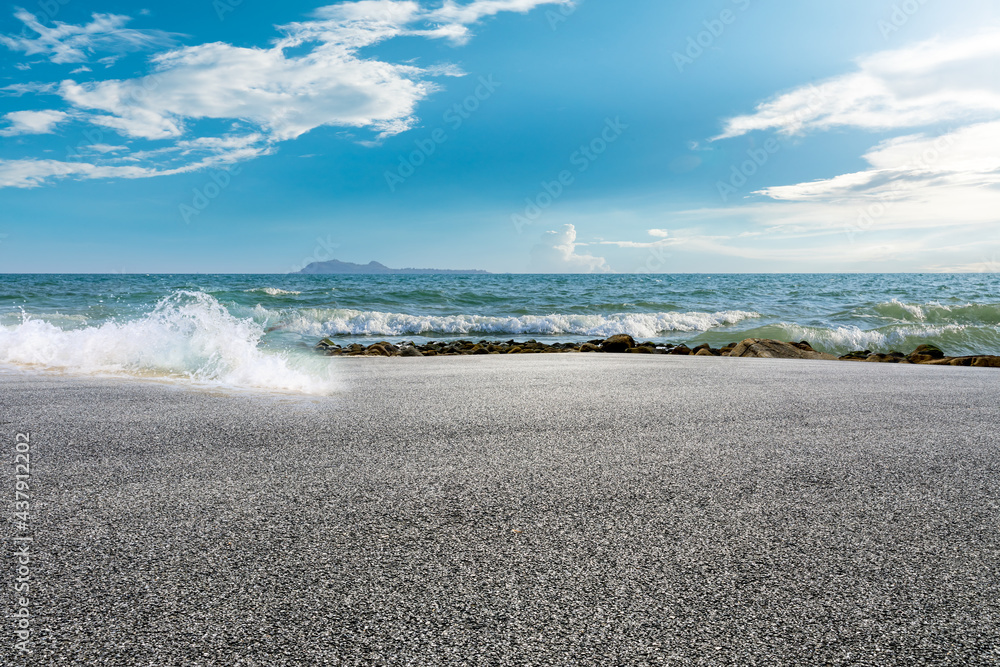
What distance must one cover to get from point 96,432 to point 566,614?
117 inches

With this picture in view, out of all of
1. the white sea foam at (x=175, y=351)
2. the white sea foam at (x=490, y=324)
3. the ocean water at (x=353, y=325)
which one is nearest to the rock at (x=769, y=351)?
the ocean water at (x=353, y=325)

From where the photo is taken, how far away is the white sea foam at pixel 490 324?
17109 mm

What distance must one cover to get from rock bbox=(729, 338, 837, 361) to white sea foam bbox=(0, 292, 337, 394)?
6.53m

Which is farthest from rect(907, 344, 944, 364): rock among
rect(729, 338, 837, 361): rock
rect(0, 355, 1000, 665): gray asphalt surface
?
rect(0, 355, 1000, 665): gray asphalt surface

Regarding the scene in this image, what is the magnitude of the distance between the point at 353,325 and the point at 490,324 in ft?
13.5

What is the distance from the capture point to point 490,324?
17.8 meters

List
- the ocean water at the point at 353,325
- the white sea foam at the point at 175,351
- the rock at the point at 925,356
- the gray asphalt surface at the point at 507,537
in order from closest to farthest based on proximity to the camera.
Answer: the gray asphalt surface at the point at 507,537, the white sea foam at the point at 175,351, the ocean water at the point at 353,325, the rock at the point at 925,356

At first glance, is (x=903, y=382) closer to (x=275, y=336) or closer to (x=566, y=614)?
(x=566, y=614)

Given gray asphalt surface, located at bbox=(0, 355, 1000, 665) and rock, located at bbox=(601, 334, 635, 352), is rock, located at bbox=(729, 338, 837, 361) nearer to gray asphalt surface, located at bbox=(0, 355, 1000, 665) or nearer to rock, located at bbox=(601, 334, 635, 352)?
rock, located at bbox=(601, 334, 635, 352)

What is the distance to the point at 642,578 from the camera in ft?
5.51
